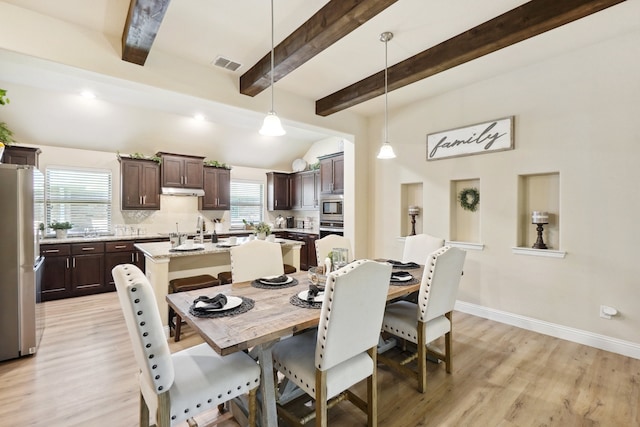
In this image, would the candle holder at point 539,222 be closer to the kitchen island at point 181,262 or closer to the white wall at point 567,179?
the white wall at point 567,179

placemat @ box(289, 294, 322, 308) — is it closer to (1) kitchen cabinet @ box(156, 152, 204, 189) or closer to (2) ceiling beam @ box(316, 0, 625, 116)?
(2) ceiling beam @ box(316, 0, 625, 116)

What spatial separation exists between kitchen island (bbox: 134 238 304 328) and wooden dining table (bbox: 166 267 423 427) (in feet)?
4.06

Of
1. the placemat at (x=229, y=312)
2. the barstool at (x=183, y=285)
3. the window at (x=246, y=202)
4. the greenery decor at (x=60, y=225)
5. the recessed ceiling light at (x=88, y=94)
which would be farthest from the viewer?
the window at (x=246, y=202)

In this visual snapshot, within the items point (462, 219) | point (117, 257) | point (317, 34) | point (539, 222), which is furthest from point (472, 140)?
point (117, 257)

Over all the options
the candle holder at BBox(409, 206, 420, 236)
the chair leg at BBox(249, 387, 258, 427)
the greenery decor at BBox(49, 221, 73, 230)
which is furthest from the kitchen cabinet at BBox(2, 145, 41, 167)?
the candle holder at BBox(409, 206, 420, 236)

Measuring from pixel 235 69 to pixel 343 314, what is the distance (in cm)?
304

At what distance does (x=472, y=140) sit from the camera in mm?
3775

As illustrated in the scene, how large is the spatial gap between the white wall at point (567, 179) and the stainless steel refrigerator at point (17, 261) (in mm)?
4588

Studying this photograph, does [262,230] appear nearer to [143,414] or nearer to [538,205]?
[143,414]

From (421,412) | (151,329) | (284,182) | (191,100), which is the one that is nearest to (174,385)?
(151,329)

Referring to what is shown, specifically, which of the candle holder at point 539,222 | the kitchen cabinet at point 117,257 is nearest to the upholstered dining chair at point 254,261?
the candle holder at point 539,222

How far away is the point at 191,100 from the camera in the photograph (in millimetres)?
3387

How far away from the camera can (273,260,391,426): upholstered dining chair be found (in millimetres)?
1524

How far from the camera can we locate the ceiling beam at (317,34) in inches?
82.8
